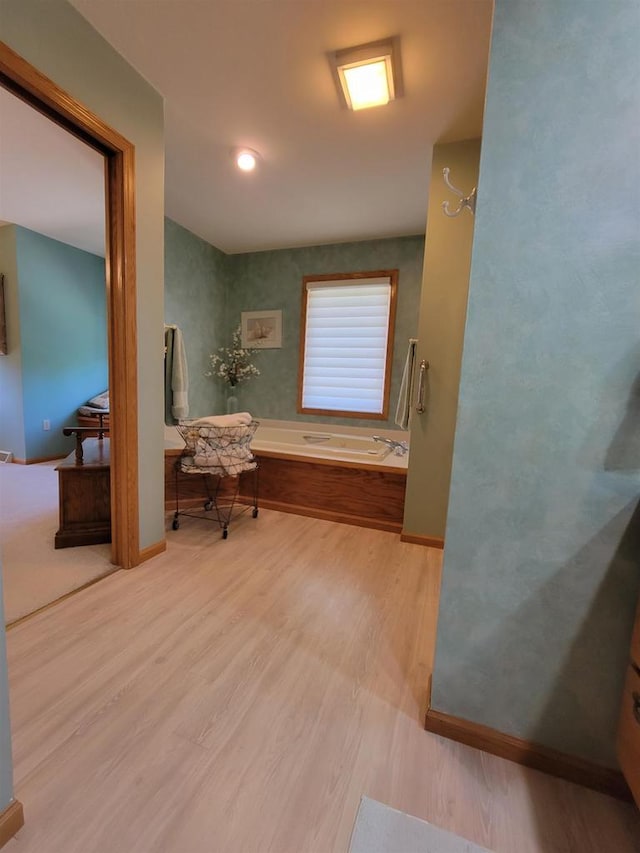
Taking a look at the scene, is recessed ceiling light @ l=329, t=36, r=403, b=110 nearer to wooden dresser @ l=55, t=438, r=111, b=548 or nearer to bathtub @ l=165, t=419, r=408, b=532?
bathtub @ l=165, t=419, r=408, b=532

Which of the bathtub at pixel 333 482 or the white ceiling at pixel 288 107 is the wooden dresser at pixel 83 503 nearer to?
the bathtub at pixel 333 482

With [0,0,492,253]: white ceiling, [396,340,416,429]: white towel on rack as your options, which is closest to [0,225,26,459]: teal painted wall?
[0,0,492,253]: white ceiling

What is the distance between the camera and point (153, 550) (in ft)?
7.02

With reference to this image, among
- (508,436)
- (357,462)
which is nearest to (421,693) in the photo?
(508,436)

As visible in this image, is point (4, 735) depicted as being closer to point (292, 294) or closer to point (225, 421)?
point (225, 421)

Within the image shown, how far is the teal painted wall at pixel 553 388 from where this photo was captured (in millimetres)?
875

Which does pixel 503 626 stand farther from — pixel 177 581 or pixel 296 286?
pixel 296 286

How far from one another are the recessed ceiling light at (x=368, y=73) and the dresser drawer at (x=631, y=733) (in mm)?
2372

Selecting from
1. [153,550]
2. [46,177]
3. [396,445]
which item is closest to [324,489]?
[396,445]

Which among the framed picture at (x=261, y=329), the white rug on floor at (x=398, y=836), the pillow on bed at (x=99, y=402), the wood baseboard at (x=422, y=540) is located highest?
the framed picture at (x=261, y=329)

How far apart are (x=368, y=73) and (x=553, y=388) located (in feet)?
5.66

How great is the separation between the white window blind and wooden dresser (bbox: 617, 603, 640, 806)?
2893mm

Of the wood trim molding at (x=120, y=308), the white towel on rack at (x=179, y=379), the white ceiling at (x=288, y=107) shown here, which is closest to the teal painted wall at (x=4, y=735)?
the wood trim molding at (x=120, y=308)

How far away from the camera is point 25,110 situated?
1.90 meters
